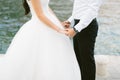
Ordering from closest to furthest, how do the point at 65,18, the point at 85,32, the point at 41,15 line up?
1. the point at 41,15
2. the point at 85,32
3. the point at 65,18

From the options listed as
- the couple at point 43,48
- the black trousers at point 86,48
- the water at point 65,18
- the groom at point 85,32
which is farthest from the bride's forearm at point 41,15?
the water at point 65,18

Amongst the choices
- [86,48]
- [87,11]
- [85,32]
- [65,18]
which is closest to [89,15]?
[87,11]

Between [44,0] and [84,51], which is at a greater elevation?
[44,0]

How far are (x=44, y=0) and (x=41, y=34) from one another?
12.3 inches

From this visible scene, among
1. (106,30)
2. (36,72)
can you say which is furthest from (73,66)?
(106,30)

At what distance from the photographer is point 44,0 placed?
10.1 ft

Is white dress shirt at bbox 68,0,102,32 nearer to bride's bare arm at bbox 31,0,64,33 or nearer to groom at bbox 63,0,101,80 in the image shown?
groom at bbox 63,0,101,80

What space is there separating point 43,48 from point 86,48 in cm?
47

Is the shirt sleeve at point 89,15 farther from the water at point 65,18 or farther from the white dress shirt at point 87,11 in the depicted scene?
the water at point 65,18

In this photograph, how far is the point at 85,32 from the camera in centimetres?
329

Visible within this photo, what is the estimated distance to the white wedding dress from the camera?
3.11 meters

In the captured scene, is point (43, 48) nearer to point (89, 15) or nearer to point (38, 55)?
point (38, 55)

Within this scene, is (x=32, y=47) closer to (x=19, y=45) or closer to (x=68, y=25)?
(x=19, y=45)

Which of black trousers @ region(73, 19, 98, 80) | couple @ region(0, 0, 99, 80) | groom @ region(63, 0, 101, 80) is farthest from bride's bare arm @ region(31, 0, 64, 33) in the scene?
black trousers @ region(73, 19, 98, 80)
